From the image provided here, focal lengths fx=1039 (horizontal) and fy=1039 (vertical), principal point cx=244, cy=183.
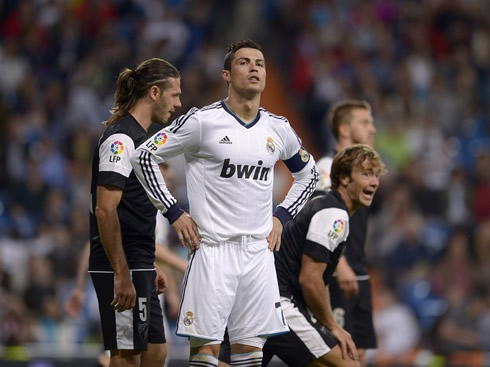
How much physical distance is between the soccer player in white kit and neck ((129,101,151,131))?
1.55 feet

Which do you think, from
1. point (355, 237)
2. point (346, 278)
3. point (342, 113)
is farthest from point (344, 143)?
point (346, 278)

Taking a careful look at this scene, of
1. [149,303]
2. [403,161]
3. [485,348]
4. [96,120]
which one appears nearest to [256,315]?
[149,303]

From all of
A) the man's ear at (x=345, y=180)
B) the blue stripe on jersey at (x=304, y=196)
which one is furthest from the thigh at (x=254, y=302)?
the man's ear at (x=345, y=180)

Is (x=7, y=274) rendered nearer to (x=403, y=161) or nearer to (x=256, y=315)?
(x=403, y=161)

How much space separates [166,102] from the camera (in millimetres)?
6188

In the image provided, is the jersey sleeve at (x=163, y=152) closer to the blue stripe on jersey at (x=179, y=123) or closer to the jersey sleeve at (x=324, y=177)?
the blue stripe on jersey at (x=179, y=123)

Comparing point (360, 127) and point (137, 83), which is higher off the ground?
point (137, 83)

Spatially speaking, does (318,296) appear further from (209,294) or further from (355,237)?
(355,237)

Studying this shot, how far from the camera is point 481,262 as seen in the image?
11.7 meters

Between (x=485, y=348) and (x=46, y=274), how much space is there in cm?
498

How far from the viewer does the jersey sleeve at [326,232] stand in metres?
6.10

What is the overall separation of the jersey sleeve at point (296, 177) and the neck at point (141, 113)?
0.85 metres

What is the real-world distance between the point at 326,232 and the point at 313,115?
8.42 meters

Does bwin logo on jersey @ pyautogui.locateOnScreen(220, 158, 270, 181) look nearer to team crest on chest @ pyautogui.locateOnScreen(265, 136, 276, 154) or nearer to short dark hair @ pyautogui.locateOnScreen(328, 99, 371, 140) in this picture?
team crest on chest @ pyautogui.locateOnScreen(265, 136, 276, 154)
